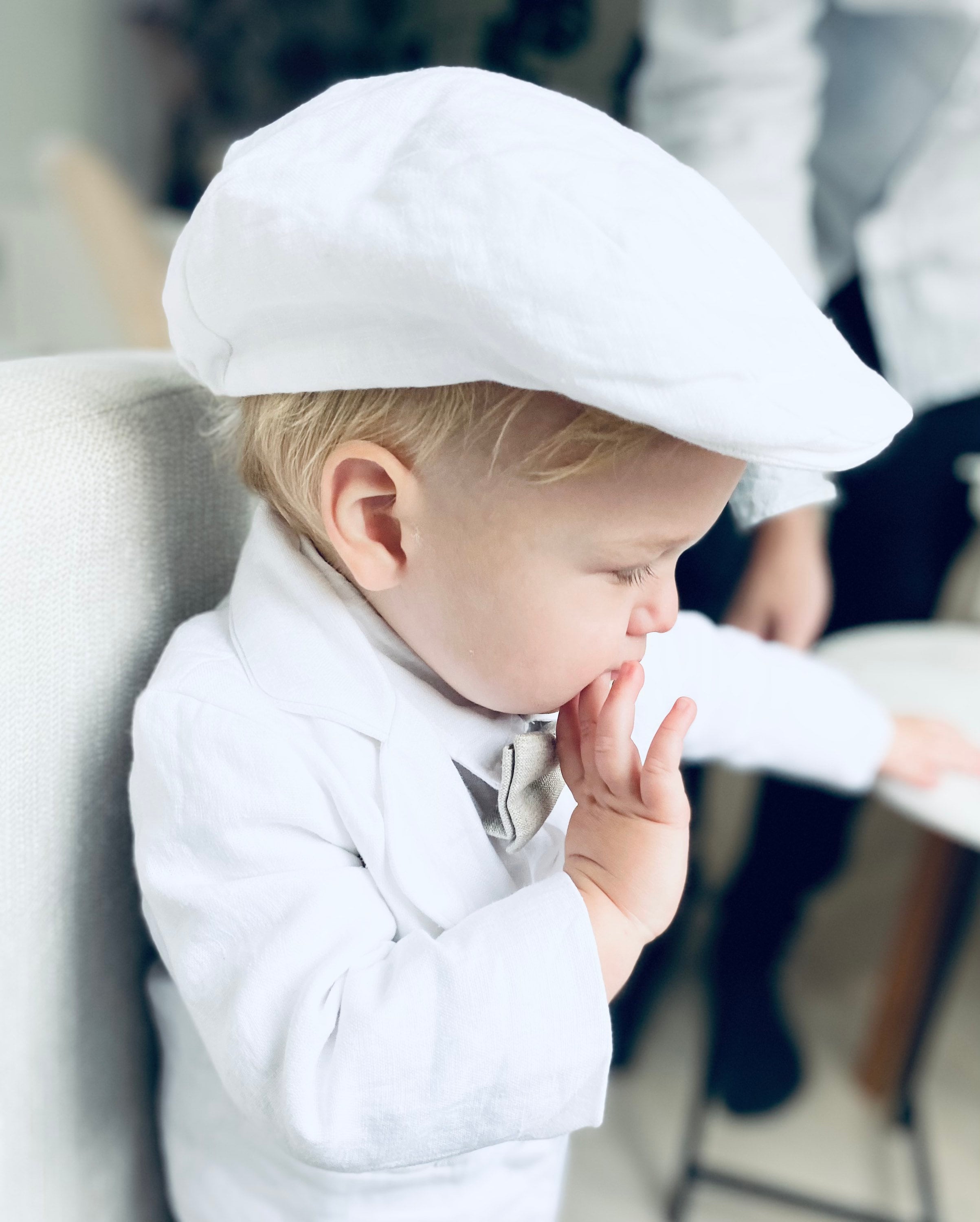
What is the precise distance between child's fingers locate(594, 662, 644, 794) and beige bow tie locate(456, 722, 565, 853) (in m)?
0.04

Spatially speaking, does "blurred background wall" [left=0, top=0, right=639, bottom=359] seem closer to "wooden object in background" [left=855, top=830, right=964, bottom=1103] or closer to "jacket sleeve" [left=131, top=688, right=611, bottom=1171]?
"wooden object in background" [left=855, top=830, right=964, bottom=1103]

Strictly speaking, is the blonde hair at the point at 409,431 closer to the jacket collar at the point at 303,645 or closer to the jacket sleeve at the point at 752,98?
the jacket collar at the point at 303,645

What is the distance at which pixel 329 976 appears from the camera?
0.43 m

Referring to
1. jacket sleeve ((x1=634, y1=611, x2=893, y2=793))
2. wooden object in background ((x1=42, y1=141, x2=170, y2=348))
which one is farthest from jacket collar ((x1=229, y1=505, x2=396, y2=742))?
wooden object in background ((x1=42, y1=141, x2=170, y2=348))

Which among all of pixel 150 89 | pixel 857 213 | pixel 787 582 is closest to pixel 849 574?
pixel 787 582

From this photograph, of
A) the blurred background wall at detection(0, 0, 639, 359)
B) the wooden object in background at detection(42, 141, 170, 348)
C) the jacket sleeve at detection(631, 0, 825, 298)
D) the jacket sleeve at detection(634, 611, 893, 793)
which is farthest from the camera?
the blurred background wall at detection(0, 0, 639, 359)

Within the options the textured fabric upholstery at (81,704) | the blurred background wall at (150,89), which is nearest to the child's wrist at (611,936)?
the textured fabric upholstery at (81,704)

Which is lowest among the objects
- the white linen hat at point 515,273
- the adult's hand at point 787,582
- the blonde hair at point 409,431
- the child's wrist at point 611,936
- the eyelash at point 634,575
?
the adult's hand at point 787,582

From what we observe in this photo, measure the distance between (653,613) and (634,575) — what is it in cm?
3

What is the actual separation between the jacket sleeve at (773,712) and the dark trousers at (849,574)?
0.24 metres

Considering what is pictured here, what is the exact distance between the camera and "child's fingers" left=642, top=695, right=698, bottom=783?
1.55ft

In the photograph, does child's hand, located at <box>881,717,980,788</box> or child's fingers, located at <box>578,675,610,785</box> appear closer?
child's fingers, located at <box>578,675,610,785</box>

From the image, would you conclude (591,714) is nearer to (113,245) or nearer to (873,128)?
(873,128)

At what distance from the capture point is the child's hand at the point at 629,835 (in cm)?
47
